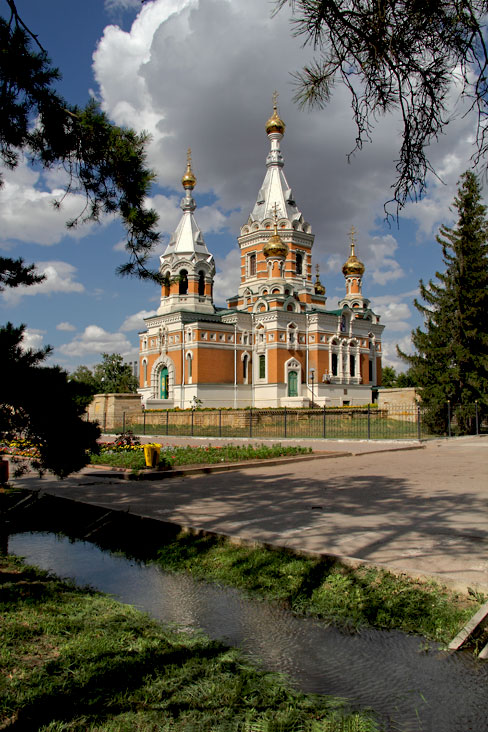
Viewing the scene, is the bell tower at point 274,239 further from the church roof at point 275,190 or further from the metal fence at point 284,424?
the metal fence at point 284,424

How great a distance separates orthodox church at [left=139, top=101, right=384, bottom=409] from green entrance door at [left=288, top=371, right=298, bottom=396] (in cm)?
8

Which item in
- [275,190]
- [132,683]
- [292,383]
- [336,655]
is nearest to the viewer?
[132,683]

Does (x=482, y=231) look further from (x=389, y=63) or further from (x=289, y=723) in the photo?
(x=289, y=723)

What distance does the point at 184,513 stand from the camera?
741 cm

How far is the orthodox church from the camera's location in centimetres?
4350

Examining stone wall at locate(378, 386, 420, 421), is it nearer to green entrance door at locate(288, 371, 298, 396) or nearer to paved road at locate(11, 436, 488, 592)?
green entrance door at locate(288, 371, 298, 396)

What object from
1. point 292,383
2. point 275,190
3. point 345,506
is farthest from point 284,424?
point 275,190

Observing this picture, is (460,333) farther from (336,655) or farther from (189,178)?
(189,178)

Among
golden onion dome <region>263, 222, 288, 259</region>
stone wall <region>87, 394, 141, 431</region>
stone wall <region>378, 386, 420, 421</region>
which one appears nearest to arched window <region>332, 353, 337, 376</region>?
golden onion dome <region>263, 222, 288, 259</region>

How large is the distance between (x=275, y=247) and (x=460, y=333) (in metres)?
23.8

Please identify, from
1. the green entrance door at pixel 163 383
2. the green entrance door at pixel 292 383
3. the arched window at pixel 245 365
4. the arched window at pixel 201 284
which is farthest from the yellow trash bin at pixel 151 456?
the arched window at pixel 201 284

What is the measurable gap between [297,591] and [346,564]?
534mm

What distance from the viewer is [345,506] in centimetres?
771

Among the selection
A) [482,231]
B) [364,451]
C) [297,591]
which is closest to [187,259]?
[482,231]
